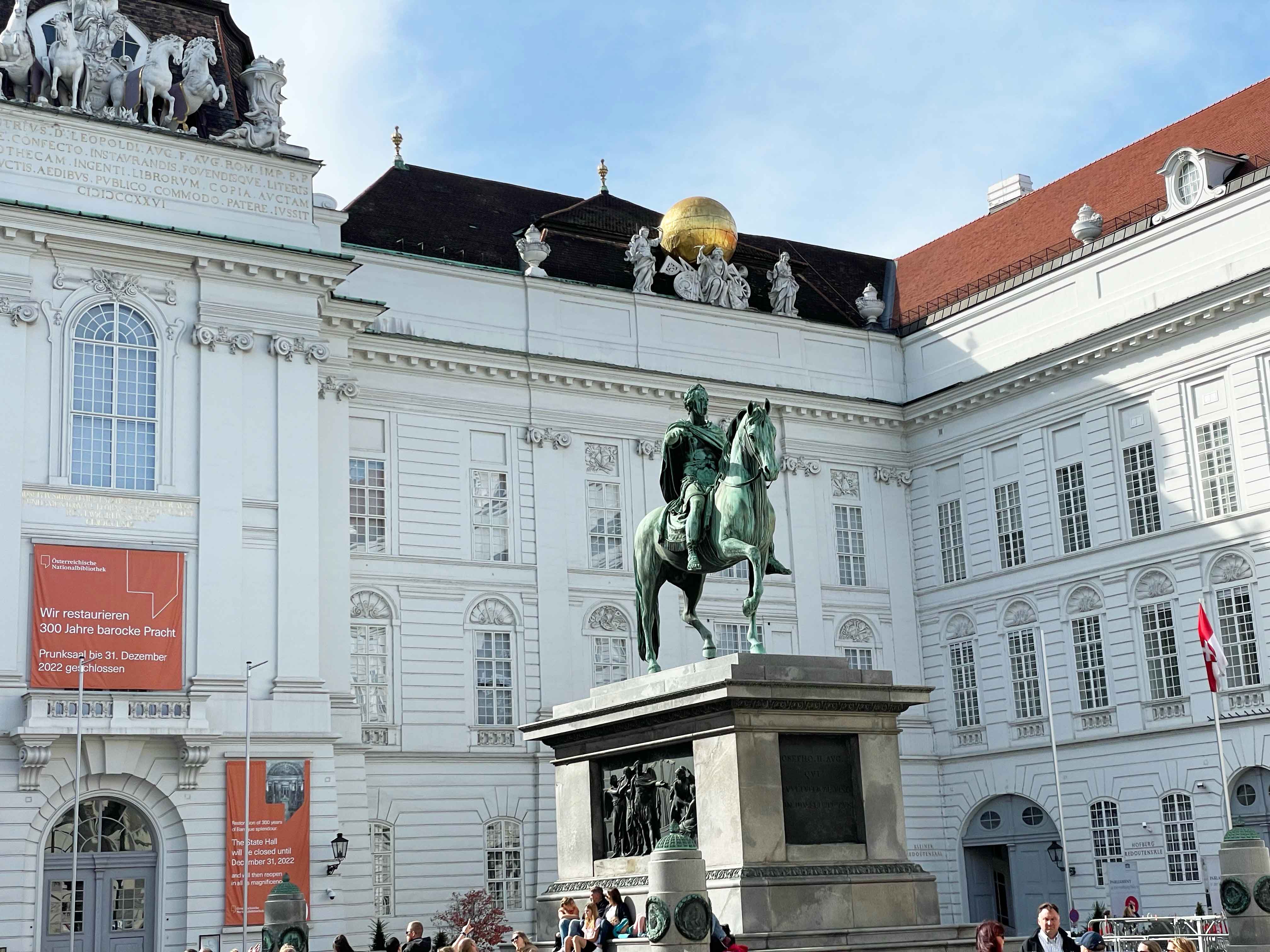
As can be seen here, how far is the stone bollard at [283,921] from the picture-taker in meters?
17.6

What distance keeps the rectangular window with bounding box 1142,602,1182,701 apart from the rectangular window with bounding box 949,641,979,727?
5.60 m

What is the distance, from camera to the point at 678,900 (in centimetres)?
1341

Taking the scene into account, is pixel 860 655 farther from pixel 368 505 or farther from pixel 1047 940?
pixel 1047 940

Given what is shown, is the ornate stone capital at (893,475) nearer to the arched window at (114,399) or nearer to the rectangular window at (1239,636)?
the rectangular window at (1239,636)

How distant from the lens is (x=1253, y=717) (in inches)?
1378

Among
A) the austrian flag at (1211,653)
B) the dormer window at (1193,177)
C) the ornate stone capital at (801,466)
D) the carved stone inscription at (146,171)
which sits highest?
the dormer window at (1193,177)

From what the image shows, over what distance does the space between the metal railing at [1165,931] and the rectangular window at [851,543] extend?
41.9 feet

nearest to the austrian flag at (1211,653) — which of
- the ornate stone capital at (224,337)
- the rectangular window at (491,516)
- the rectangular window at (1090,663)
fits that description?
the rectangular window at (1090,663)

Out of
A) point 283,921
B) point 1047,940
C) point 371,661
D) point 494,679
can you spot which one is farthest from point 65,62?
point 1047,940

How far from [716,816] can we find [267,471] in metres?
18.7

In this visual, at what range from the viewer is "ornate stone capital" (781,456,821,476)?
42938 millimetres

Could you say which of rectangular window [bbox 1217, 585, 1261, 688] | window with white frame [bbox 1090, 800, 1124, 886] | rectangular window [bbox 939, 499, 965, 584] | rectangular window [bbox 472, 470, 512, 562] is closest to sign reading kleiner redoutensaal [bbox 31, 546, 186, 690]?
rectangular window [bbox 472, 470, 512, 562]

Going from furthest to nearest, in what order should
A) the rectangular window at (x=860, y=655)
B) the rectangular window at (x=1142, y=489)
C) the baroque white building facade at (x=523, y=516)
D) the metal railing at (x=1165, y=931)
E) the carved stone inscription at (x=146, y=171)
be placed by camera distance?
the rectangular window at (x=860, y=655) → the rectangular window at (x=1142, y=489) → the carved stone inscription at (x=146, y=171) → the baroque white building facade at (x=523, y=516) → the metal railing at (x=1165, y=931)

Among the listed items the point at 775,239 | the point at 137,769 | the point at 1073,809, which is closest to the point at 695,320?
the point at 775,239
